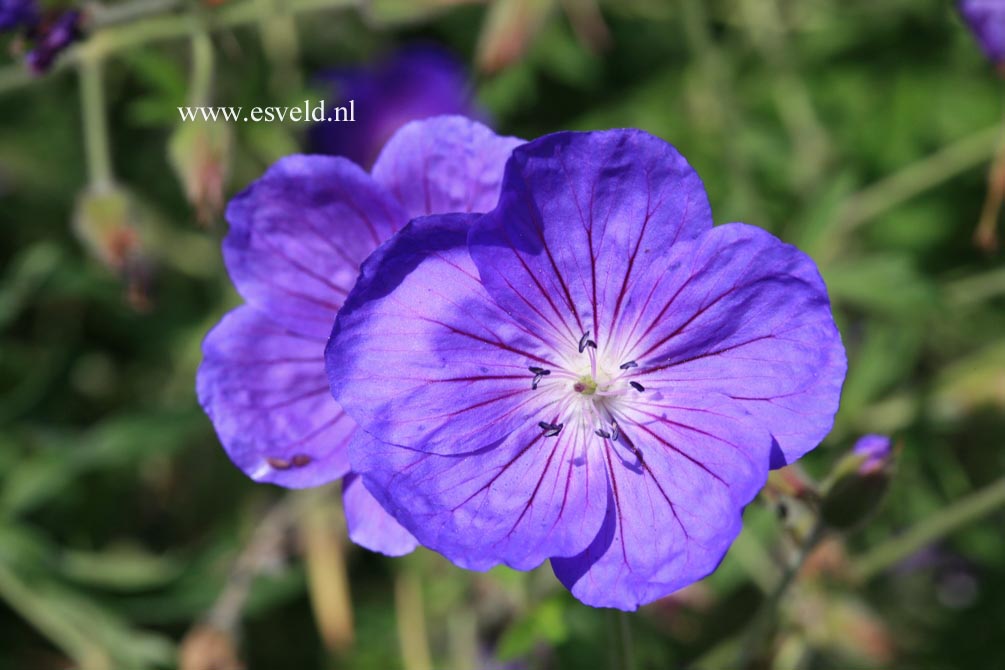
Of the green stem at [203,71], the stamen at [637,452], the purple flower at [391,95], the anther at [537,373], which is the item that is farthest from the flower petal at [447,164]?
the purple flower at [391,95]

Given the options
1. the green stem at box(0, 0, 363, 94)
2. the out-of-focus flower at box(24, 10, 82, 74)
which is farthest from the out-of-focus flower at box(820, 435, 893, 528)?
the out-of-focus flower at box(24, 10, 82, 74)

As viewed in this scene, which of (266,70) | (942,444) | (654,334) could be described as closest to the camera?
(654,334)

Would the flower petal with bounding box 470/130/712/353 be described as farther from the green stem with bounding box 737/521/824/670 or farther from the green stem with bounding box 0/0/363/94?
the green stem with bounding box 0/0/363/94

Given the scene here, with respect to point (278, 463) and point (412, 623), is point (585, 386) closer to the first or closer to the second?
point (278, 463)

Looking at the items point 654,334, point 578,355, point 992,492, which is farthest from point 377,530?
point 992,492

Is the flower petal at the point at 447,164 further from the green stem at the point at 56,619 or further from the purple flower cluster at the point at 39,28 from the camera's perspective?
the green stem at the point at 56,619

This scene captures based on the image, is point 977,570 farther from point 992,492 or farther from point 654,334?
point 654,334
